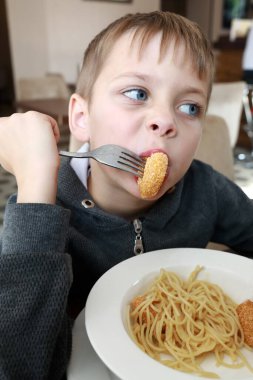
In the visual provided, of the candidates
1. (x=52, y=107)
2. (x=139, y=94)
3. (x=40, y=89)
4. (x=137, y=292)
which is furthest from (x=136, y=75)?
(x=40, y=89)

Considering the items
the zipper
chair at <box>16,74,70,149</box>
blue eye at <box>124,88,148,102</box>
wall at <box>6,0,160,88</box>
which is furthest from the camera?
wall at <box>6,0,160,88</box>

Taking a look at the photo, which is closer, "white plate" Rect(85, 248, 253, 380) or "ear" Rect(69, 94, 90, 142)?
A: "white plate" Rect(85, 248, 253, 380)

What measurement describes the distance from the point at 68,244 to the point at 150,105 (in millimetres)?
316

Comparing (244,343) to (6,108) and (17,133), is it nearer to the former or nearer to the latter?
(17,133)

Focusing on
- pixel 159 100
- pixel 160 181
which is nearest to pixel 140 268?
pixel 160 181

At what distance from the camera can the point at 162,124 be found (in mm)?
611

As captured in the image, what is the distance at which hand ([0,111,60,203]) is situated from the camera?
1.96 ft

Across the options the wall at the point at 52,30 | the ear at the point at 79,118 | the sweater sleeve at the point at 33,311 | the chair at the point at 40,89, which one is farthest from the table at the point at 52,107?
the wall at the point at 52,30

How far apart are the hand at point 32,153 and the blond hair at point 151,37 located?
161 mm

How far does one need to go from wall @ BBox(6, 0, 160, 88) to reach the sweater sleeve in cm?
585

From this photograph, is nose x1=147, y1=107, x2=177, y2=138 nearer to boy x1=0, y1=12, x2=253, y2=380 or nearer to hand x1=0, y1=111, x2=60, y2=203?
boy x1=0, y1=12, x2=253, y2=380

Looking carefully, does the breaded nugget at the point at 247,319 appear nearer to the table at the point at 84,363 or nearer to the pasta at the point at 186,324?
the pasta at the point at 186,324

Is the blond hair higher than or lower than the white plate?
higher

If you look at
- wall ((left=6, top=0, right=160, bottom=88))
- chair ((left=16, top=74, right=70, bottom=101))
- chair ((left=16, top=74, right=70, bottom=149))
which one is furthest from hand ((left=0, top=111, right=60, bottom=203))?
wall ((left=6, top=0, right=160, bottom=88))
